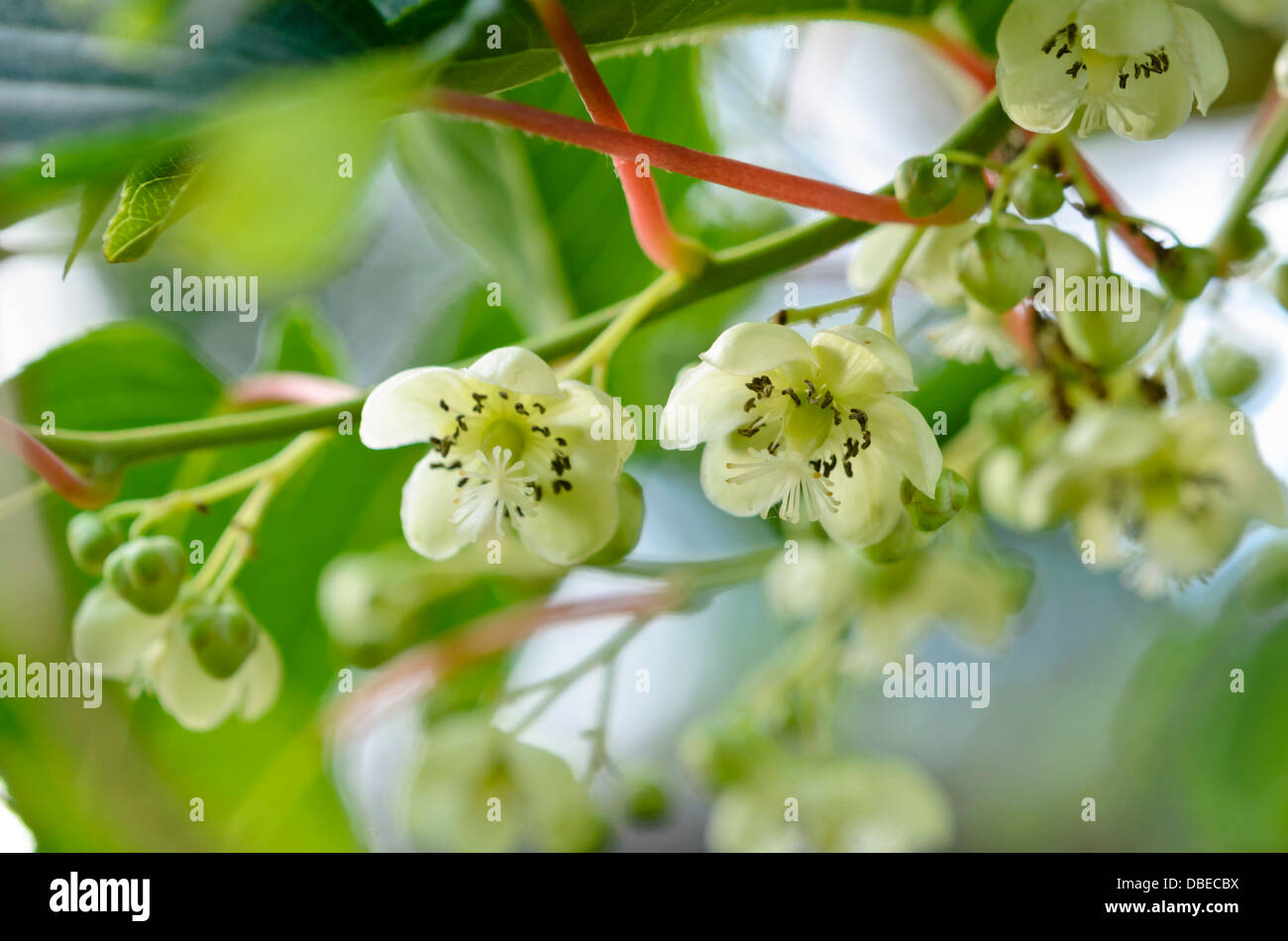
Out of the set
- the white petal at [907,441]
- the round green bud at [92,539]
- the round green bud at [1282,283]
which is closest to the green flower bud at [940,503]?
the white petal at [907,441]

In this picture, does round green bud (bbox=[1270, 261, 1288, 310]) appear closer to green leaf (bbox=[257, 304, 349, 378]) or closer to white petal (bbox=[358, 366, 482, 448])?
white petal (bbox=[358, 366, 482, 448])

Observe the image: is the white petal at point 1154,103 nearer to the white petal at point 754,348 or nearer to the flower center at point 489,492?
the white petal at point 754,348

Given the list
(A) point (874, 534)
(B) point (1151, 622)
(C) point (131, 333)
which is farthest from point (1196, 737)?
(C) point (131, 333)

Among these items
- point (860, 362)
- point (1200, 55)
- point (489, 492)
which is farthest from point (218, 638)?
point (1200, 55)

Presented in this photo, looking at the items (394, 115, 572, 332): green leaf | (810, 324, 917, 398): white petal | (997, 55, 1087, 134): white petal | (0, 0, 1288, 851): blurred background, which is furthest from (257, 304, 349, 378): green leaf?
(997, 55, 1087, 134): white petal

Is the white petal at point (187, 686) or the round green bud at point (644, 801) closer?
the white petal at point (187, 686)

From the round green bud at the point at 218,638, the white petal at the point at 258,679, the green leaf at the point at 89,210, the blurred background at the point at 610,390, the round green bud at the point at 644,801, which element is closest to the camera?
the green leaf at the point at 89,210
